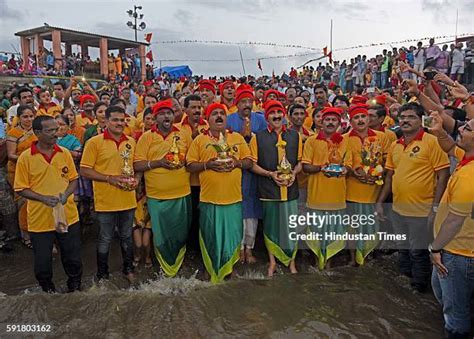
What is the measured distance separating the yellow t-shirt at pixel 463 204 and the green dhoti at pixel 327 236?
209 centimetres

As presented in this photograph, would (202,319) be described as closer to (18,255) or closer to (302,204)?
(302,204)

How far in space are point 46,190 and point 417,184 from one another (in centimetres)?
392

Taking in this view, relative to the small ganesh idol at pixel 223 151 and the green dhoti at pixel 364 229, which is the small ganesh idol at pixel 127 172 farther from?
the green dhoti at pixel 364 229

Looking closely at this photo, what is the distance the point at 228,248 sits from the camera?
4898mm

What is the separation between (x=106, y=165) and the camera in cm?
465

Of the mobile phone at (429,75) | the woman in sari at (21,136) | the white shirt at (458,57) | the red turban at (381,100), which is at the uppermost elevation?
the white shirt at (458,57)

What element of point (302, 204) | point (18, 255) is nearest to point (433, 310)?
point (302, 204)

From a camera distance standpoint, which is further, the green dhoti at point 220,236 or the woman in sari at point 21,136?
the woman in sari at point 21,136

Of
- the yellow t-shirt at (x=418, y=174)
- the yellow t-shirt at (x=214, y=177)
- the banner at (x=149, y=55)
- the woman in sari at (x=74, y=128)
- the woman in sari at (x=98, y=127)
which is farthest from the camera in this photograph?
the banner at (x=149, y=55)

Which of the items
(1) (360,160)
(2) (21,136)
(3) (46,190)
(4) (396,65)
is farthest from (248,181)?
(4) (396,65)

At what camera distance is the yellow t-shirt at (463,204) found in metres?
2.92

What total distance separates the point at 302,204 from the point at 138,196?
217 cm

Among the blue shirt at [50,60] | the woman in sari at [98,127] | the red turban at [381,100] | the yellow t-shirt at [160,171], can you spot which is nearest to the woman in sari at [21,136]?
the woman in sari at [98,127]

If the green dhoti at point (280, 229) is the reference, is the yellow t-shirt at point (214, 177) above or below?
above
